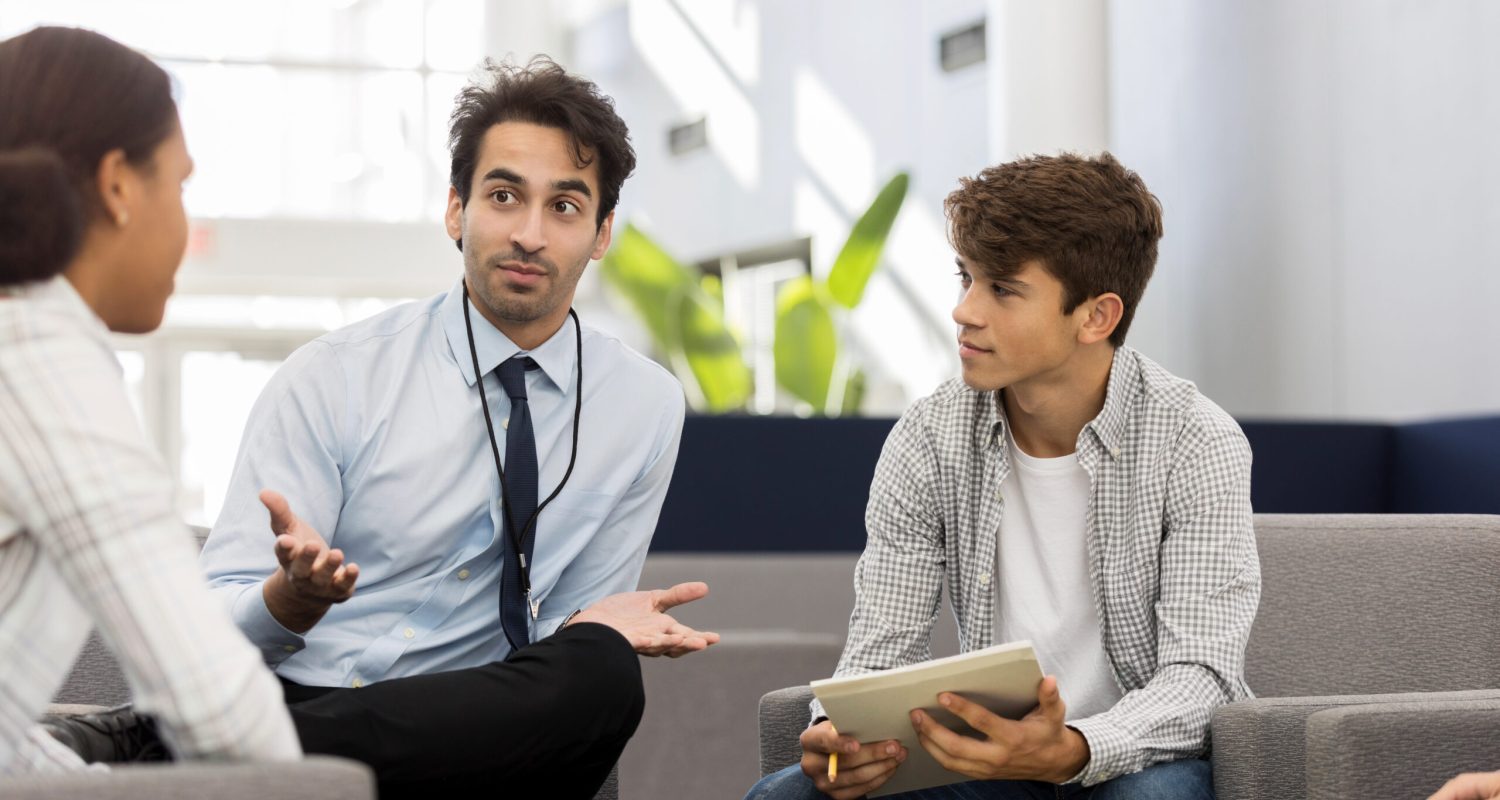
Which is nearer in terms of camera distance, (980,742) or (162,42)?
(980,742)

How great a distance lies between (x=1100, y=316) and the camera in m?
1.91

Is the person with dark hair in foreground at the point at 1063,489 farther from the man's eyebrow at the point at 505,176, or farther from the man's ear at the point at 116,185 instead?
the man's ear at the point at 116,185

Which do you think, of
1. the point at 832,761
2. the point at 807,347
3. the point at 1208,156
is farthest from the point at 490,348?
the point at 807,347

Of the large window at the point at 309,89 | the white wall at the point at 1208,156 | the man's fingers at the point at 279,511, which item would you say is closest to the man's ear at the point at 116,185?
the man's fingers at the point at 279,511

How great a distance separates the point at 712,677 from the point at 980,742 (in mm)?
1287

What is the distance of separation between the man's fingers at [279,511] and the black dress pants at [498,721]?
17 centimetres

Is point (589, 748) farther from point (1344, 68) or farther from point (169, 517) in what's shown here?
point (1344, 68)

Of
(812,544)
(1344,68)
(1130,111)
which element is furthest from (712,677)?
(1130,111)

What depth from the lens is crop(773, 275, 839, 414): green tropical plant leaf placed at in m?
6.04

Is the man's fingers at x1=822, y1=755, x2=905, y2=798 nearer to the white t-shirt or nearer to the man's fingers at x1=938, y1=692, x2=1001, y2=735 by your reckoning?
the man's fingers at x1=938, y1=692, x2=1001, y2=735

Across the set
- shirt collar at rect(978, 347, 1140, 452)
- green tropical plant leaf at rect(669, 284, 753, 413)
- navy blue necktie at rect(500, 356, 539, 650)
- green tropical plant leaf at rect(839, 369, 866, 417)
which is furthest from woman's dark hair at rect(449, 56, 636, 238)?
green tropical plant leaf at rect(839, 369, 866, 417)

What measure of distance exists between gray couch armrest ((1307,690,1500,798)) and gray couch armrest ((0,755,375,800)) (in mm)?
942

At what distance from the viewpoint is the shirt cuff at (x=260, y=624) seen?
1627mm

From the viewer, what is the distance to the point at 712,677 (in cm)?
278
